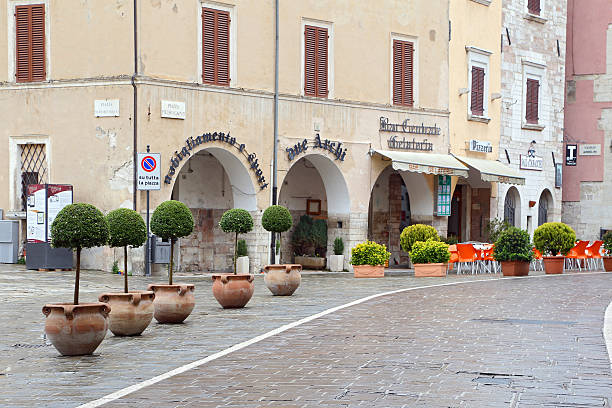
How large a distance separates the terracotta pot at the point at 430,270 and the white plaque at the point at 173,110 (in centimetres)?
686

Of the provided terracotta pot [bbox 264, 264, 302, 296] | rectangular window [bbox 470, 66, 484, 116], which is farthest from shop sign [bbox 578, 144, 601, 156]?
terracotta pot [bbox 264, 264, 302, 296]

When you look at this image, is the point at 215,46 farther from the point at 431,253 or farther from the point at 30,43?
the point at 431,253

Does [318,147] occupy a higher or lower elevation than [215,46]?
lower

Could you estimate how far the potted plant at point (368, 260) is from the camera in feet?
81.9

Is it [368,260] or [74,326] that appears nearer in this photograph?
[74,326]

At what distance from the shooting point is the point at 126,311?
12.4 metres

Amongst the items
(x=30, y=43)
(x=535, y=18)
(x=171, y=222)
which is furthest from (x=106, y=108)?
(x=535, y=18)

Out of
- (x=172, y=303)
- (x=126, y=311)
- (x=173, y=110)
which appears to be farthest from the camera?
(x=173, y=110)

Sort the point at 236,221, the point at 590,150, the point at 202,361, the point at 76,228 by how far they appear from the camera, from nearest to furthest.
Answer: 1. the point at 202,361
2. the point at 76,228
3. the point at 236,221
4. the point at 590,150

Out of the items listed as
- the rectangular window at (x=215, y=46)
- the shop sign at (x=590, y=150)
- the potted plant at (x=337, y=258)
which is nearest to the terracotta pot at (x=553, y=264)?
the potted plant at (x=337, y=258)

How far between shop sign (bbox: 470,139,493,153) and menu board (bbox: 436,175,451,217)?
155cm

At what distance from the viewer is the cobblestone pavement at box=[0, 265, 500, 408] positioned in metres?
9.20

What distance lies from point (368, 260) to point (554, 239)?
5.77 metres

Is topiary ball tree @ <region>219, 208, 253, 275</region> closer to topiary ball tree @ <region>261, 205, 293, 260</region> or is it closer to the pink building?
topiary ball tree @ <region>261, 205, 293, 260</region>
